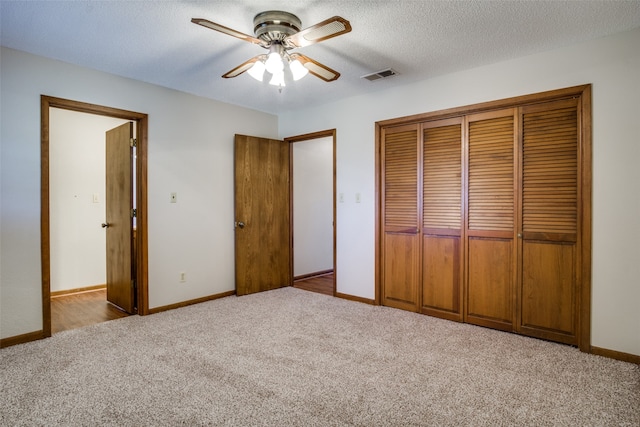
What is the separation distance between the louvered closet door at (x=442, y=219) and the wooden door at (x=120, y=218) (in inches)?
120

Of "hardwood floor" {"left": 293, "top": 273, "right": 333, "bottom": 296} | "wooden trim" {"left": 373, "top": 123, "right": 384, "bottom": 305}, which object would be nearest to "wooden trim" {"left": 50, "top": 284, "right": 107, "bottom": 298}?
"hardwood floor" {"left": 293, "top": 273, "right": 333, "bottom": 296}

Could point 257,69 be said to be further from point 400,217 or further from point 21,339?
point 21,339

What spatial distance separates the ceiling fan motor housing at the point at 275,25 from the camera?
90.2 inches

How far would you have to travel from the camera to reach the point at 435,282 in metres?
3.56

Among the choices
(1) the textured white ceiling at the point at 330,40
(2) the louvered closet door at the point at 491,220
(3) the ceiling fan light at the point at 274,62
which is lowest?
(2) the louvered closet door at the point at 491,220

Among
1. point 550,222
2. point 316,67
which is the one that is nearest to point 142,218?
point 316,67

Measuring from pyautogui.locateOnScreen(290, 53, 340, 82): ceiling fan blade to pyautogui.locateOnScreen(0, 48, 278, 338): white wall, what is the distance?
196cm

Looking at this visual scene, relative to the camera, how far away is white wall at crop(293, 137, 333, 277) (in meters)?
5.30

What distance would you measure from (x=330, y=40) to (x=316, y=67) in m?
0.27

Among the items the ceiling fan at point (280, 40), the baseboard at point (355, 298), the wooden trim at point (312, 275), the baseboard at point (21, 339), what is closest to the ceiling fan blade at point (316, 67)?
the ceiling fan at point (280, 40)

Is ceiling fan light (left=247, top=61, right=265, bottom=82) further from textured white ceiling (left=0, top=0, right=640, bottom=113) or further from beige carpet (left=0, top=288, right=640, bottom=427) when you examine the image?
beige carpet (left=0, top=288, right=640, bottom=427)

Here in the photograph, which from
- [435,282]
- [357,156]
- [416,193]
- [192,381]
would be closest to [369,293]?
[435,282]

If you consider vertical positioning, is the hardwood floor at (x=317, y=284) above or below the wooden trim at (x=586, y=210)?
below

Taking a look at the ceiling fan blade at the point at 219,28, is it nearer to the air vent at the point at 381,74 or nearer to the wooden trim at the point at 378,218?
the air vent at the point at 381,74
